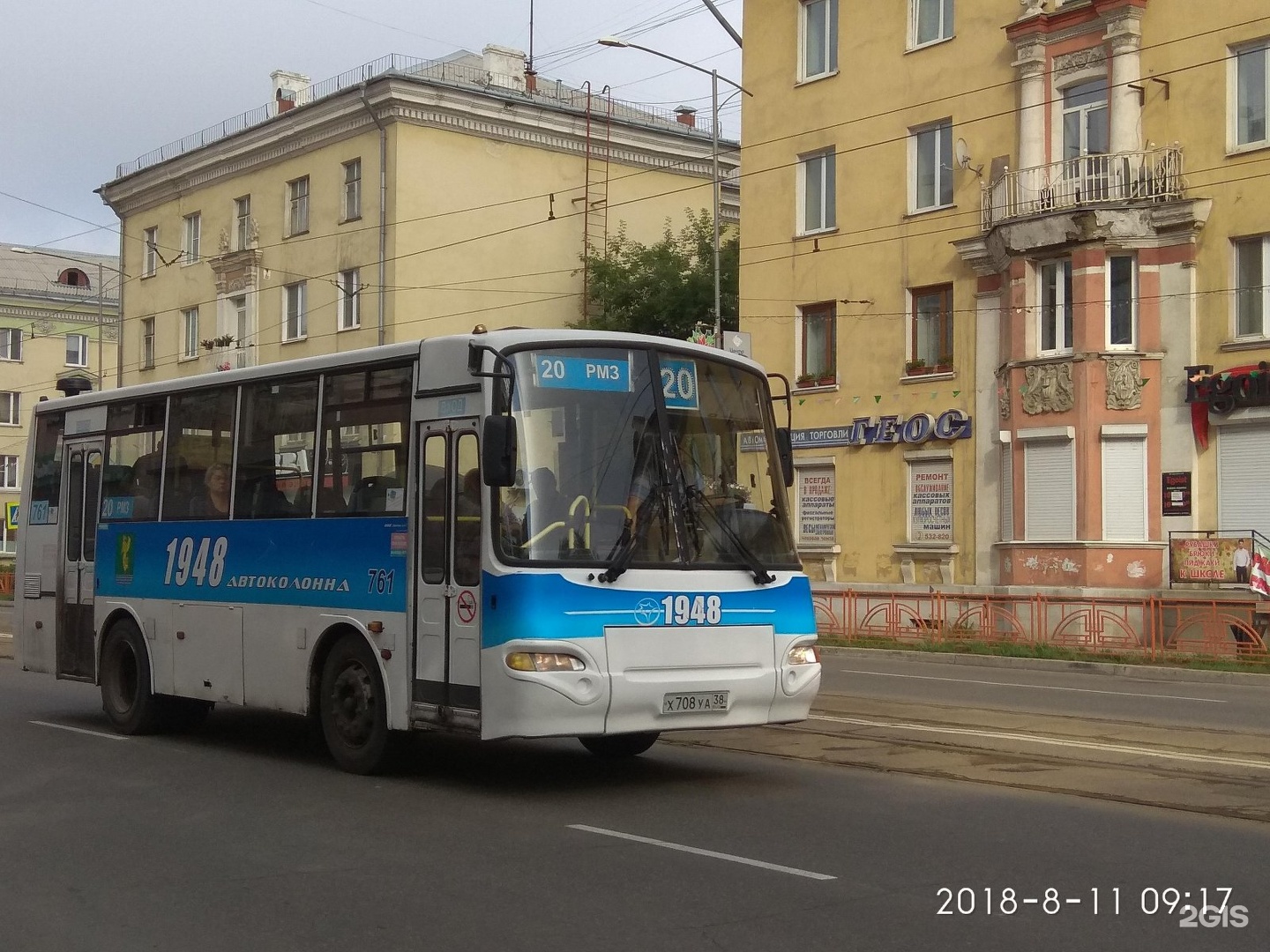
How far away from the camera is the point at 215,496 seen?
41.4 feet

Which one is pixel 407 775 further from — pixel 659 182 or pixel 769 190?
pixel 659 182

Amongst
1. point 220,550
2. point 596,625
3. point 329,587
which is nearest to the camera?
point 596,625

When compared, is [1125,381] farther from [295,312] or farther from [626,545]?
[295,312]

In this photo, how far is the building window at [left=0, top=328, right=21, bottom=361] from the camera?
237ft

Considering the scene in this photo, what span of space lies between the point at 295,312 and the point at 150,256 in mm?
9491

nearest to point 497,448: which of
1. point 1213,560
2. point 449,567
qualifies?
point 449,567

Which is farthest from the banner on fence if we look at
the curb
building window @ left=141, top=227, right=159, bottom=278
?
building window @ left=141, top=227, right=159, bottom=278

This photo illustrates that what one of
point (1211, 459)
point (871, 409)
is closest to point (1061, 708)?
point (1211, 459)

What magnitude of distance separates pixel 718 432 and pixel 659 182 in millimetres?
38166

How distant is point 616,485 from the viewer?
32.3 feet

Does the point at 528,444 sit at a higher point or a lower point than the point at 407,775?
higher

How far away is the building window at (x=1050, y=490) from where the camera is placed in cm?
2925

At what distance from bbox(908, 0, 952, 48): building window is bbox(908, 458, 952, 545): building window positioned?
8.67 meters
